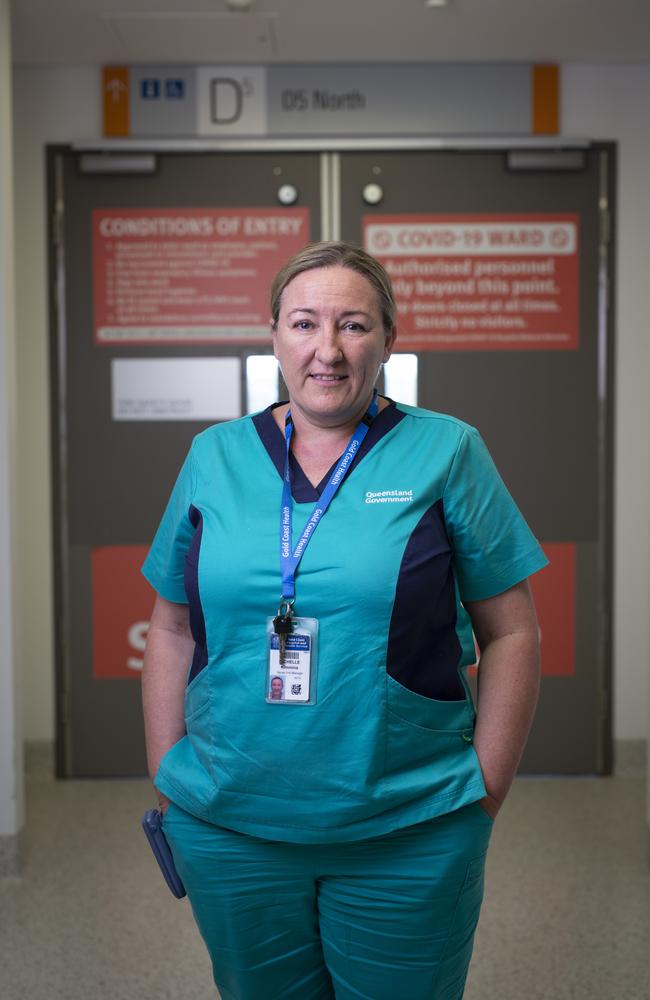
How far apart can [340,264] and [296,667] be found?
0.60 m

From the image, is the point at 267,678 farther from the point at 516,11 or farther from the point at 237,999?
the point at 516,11

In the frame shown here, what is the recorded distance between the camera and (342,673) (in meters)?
1.34

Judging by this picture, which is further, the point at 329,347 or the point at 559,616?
the point at 559,616

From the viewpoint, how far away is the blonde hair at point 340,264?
145cm

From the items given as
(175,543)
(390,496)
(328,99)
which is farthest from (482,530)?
(328,99)

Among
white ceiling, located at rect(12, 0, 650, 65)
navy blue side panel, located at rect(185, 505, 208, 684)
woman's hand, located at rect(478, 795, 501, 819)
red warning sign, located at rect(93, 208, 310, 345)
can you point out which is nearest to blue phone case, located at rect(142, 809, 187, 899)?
navy blue side panel, located at rect(185, 505, 208, 684)

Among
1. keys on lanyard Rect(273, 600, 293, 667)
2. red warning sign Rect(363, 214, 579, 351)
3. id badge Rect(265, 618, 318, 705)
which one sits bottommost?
id badge Rect(265, 618, 318, 705)

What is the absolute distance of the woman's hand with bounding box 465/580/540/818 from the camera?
1478 millimetres

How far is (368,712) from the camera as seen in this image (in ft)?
4.41

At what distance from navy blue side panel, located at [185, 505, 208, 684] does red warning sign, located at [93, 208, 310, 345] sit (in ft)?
8.02

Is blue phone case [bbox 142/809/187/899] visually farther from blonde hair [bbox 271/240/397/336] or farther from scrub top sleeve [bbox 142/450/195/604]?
blonde hair [bbox 271/240/397/336]

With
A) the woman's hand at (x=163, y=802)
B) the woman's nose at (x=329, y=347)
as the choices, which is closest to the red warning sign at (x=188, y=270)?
the woman's nose at (x=329, y=347)

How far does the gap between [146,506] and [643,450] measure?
6.64 ft

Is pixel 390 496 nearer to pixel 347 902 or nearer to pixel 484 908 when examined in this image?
pixel 347 902
